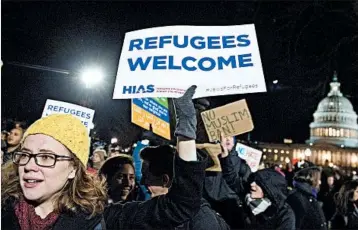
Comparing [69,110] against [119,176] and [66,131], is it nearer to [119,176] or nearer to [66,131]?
[119,176]

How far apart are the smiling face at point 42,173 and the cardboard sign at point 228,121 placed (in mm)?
2536

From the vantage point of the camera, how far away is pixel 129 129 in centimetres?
2806

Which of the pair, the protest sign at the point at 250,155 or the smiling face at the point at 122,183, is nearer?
the smiling face at the point at 122,183

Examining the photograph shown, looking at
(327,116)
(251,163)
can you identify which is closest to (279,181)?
(251,163)

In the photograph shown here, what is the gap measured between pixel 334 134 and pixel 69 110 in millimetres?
94863

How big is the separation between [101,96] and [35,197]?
69.2 ft

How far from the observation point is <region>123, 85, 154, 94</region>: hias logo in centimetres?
362

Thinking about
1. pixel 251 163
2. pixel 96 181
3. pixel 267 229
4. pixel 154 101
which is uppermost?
pixel 154 101

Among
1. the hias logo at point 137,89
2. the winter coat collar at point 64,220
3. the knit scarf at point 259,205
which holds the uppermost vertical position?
the hias logo at point 137,89

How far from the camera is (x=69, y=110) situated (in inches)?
240

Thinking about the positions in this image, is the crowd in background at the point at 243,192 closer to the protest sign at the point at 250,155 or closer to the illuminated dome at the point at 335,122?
the protest sign at the point at 250,155

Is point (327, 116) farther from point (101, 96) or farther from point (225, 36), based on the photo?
point (225, 36)

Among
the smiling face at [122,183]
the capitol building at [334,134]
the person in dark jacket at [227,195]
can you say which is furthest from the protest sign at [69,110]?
the capitol building at [334,134]

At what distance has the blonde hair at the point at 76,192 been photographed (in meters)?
2.29
